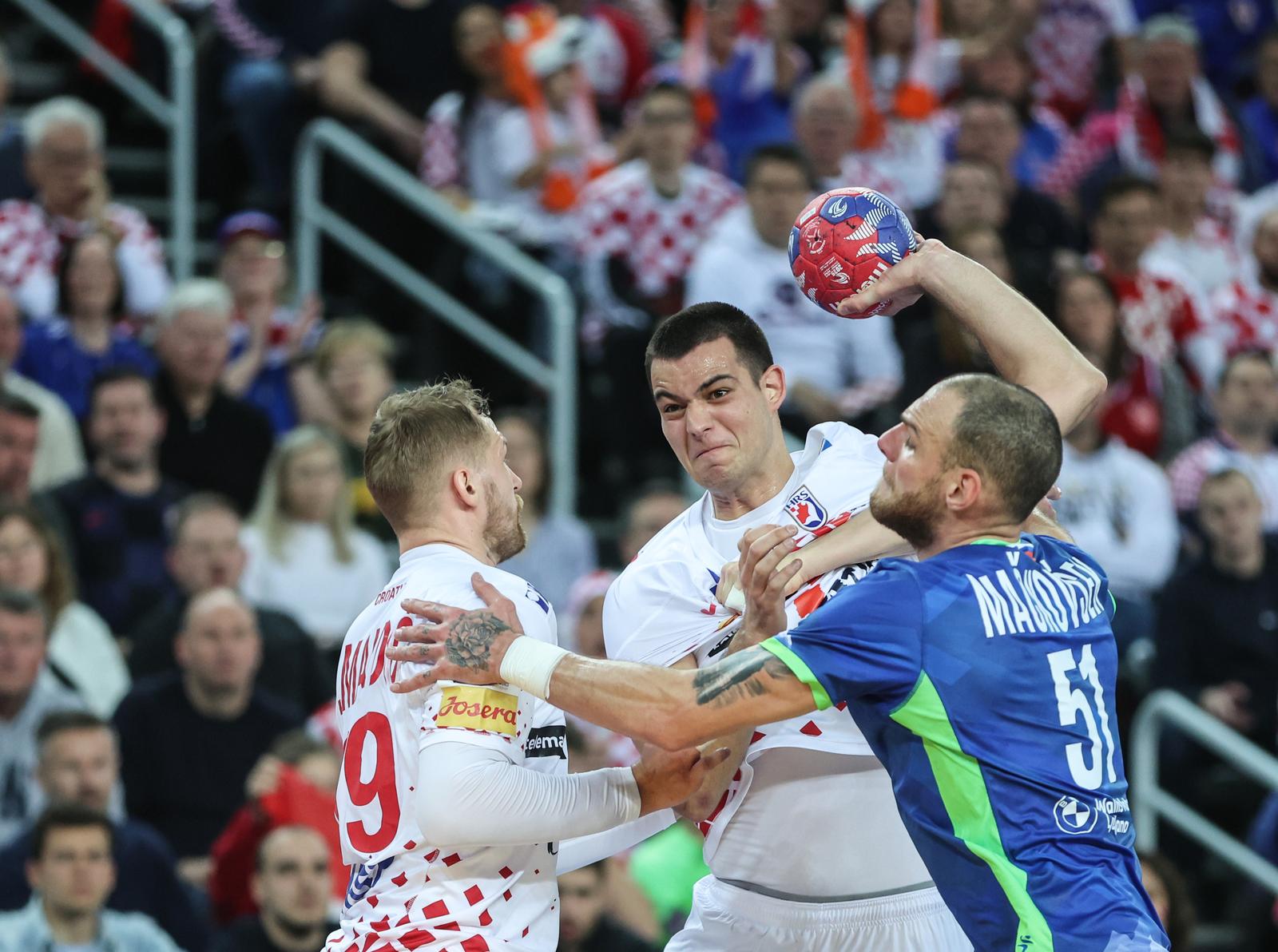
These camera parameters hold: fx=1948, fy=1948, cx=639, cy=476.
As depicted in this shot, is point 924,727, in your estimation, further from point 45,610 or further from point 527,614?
point 45,610

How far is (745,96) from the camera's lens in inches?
539

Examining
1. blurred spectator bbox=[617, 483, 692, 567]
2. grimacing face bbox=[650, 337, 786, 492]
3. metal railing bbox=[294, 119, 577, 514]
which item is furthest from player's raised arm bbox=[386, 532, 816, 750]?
metal railing bbox=[294, 119, 577, 514]

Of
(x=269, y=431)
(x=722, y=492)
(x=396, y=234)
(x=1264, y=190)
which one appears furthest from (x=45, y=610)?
(x=1264, y=190)

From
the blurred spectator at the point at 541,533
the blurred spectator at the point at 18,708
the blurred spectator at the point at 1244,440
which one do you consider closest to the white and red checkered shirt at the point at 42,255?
the blurred spectator at the point at 541,533

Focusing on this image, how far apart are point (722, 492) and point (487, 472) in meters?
1.00

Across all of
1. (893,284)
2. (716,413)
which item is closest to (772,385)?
(716,413)

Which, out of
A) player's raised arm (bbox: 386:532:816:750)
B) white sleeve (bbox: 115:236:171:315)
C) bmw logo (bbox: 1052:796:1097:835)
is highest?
white sleeve (bbox: 115:236:171:315)

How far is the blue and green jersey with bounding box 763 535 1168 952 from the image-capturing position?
15.4ft

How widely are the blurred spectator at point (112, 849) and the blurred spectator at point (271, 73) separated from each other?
483 cm

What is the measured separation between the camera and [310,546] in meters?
10.5

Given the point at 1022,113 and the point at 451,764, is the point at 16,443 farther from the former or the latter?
the point at 1022,113

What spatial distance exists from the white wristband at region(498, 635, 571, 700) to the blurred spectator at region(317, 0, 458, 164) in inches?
321

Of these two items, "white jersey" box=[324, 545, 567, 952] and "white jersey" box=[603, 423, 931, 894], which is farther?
"white jersey" box=[603, 423, 931, 894]

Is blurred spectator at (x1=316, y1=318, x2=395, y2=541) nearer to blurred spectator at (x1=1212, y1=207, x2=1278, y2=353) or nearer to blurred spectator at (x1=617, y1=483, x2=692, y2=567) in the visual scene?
blurred spectator at (x1=617, y1=483, x2=692, y2=567)
